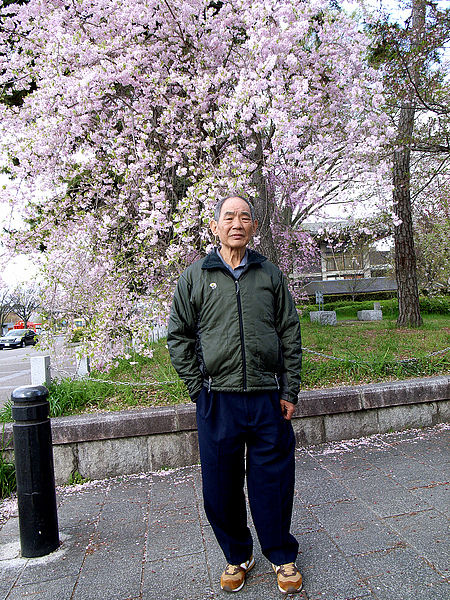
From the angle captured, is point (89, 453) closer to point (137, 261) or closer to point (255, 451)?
point (255, 451)

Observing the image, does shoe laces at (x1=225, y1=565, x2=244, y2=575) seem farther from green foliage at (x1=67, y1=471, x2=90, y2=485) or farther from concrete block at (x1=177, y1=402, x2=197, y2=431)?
green foliage at (x1=67, y1=471, x2=90, y2=485)

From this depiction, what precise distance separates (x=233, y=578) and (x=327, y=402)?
2312 millimetres

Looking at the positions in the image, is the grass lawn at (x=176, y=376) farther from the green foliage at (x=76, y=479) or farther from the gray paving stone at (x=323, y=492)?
the gray paving stone at (x=323, y=492)

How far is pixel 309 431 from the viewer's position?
4281mm

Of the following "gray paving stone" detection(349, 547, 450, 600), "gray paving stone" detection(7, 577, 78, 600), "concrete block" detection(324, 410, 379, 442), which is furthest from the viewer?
"concrete block" detection(324, 410, 379, 442)

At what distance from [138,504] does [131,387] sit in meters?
1.73

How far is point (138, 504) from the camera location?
333cm

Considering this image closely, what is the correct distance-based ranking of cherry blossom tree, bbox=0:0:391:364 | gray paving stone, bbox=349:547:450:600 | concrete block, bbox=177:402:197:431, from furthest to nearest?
cherry blossom tree, bbox=0:0:391:364 → concrete block, bbox=177:402:197:431 → gray paving stone, bbox=349:547:450:600

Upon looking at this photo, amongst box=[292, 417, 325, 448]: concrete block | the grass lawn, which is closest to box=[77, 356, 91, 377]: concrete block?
the grass lawn

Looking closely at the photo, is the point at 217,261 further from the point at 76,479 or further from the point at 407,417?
the point at 407,417

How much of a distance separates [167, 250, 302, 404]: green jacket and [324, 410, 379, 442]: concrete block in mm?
2219

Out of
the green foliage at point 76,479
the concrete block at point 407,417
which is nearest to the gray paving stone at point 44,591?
the green foliage at point 76,479

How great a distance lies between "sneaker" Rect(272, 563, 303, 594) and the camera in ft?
6.94

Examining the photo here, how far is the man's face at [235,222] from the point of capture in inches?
92.2
